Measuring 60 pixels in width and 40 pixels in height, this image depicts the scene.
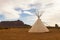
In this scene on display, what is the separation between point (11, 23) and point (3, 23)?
226 centimetres

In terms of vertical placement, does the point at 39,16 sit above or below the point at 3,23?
above

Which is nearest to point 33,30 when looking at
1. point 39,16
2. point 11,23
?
point 39,16

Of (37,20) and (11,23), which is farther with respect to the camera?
(11,23)

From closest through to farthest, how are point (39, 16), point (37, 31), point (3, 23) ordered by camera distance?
1. point (37, 31)
2. point (39, 16)
3. point (3, 23)

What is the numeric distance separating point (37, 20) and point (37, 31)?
1.45 m

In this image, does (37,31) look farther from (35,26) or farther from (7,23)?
(7,23)

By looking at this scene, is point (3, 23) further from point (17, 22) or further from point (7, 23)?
point (17, 22)

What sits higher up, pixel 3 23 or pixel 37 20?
pixel 37 20

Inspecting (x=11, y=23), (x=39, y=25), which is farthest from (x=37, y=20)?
(x=11, y=23)

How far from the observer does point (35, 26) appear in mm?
19641

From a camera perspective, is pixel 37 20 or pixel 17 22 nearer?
pixel 37 20

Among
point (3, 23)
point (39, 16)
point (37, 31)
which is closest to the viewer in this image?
point (37, 31)

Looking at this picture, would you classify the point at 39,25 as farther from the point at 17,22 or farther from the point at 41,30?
the point at 17,22

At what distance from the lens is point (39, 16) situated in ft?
68.4
